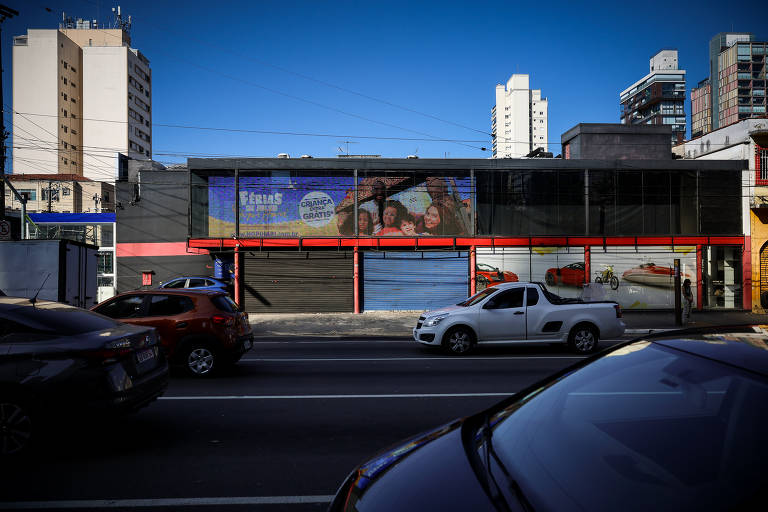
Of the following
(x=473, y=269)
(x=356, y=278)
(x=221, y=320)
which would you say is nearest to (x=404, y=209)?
(x=356, y=278)

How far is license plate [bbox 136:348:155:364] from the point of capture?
17.4ft

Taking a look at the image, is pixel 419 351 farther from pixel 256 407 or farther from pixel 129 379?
pixel 129 379

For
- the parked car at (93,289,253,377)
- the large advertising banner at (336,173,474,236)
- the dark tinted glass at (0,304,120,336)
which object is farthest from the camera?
the large advertising banner at (336,173,474,236)

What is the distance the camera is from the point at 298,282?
23734mm

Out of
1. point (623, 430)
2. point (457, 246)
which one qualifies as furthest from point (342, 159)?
point (623, 430)

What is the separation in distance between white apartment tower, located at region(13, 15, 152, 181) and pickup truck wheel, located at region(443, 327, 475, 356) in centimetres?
7493

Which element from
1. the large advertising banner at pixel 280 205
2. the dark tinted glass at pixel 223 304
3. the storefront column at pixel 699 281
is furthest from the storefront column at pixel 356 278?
the storefront column at pixel 699 281

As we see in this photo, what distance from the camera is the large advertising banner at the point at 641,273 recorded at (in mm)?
23578

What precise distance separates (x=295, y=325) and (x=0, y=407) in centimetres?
1474

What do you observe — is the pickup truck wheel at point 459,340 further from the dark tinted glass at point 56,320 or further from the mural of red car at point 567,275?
the mural of red car at point 567,275

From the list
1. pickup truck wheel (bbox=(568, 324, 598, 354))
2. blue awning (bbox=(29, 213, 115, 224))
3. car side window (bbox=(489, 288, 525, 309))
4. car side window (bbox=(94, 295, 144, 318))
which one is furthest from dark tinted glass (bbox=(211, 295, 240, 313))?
blue awning (bbox=(29, 213, 115, 224))

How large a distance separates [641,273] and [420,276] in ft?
36.3

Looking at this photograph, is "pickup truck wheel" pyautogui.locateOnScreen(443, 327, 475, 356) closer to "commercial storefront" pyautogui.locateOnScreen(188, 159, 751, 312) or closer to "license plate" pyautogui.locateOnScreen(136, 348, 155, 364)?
"license plate" pyautogui.locateOnScreen(136, 348, 155, 364)

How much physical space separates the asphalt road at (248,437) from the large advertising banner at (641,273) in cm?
1636
